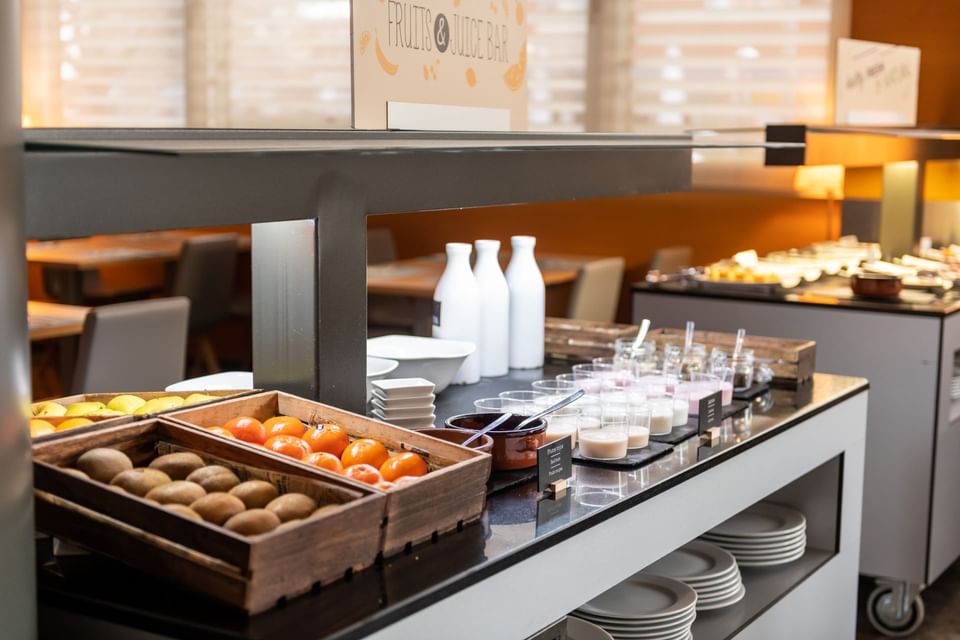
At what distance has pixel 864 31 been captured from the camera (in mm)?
6254

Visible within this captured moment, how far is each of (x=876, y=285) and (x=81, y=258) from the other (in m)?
3.91

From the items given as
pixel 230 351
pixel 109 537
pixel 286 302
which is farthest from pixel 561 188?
pixel 230 351

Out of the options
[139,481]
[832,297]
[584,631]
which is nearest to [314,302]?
[139,481]

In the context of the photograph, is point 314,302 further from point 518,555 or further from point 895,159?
point 895,159

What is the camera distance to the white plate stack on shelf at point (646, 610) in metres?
2.18

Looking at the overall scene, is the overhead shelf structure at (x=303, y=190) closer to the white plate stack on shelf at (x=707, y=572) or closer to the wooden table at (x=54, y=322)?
the white plate stack on shelf at (x=707, y=572)

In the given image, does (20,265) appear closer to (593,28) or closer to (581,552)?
(581,552)

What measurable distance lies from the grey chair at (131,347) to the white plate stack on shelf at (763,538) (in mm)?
2075

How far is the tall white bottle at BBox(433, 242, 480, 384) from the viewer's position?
8.90 ft

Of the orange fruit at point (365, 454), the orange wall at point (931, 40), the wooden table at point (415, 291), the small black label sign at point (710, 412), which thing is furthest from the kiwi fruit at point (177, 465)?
the orange wall at point (931, 40)

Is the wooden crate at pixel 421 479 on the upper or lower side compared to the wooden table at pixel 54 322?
upper

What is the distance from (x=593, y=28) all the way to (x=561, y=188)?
452 centimetres

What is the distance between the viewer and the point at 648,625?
2.17 meters

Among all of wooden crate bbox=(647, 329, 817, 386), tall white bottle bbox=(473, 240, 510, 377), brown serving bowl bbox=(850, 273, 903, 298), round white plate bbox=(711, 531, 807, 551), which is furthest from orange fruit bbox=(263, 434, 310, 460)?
brown serving bowl bbox=(850, 273, 903, 298)
